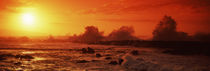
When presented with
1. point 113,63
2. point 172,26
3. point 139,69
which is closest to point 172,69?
point 139,69

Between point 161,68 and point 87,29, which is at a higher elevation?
point 87,29

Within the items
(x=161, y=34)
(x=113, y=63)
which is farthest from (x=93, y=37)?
(x=113, y=63)

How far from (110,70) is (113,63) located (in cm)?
266

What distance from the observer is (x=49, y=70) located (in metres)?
10.3

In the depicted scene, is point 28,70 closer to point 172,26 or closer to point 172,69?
point 172,69

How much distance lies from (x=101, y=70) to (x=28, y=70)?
4.98 meters

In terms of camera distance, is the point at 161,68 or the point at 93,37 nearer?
the point at 161,68

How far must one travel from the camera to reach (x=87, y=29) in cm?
8181

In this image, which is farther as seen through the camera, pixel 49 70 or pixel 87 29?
pixel 87 29

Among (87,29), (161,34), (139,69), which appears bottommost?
(139,69)

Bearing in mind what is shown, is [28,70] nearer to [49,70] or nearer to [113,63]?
[49,70]

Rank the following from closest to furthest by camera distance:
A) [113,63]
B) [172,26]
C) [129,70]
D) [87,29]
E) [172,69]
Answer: [172,69]
[129,70]
[113,63]
[172,26]
[87,29]

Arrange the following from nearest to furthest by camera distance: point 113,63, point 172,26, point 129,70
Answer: point 129,70
point 113,63
point 172,26

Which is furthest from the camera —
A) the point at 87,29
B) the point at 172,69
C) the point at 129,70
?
the point at 87,29
